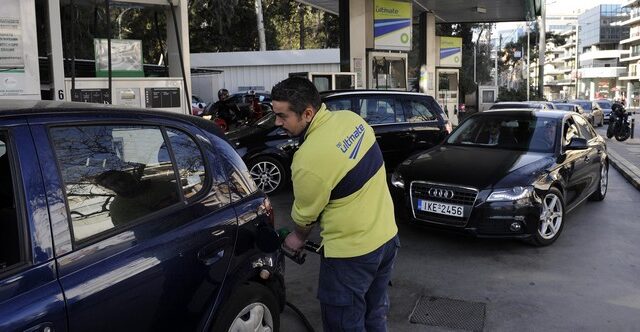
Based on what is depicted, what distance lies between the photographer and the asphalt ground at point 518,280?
13.5ft

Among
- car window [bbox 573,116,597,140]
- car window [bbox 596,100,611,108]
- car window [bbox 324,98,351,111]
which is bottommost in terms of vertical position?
car window [bbox 596,100,611,108]

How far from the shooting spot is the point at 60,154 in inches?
85.8

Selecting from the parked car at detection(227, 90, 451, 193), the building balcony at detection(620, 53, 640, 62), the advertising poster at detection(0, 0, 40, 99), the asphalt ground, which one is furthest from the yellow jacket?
the building balcony at detection(620, 53, 640, 62)

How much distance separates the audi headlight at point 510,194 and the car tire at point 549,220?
0.90ft

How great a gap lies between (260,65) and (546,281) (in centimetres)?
2515

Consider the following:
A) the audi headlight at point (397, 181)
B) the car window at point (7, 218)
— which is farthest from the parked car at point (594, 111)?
the car window at point (7, 218)

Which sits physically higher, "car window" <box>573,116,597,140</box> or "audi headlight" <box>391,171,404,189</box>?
"car window" <box>573,116,597,140</box>

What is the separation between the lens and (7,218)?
7.16 ft

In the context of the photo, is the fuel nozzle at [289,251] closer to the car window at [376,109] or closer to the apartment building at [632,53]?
the car window at [376,109]

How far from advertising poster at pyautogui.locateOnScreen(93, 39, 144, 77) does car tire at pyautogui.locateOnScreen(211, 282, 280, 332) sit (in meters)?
4.75

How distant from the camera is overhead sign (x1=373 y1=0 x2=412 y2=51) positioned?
49.0 feet

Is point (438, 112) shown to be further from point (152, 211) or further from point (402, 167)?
point (152, 211)

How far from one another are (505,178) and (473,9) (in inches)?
626

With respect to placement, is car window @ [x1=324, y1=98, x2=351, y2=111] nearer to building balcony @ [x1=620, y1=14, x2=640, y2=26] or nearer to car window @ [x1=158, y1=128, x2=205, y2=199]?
car window @ [x1=158, y1=128, x2=205, y2=199]
